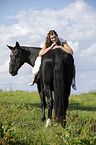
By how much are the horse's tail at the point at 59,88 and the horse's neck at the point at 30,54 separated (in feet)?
6.67

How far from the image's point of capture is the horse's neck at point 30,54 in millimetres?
7602

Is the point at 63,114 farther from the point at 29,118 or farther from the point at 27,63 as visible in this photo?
the point at 27,63

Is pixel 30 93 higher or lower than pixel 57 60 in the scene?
lower

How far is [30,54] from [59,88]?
2.61m

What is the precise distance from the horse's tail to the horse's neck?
2.03 m

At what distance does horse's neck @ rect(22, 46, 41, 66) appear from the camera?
7.60 meters

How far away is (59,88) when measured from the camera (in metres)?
5.57

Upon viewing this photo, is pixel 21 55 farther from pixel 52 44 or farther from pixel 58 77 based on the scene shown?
pixel 58 77

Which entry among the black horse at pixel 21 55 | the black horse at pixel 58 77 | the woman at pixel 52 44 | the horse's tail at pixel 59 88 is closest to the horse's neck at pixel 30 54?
the black horse at pixel 21 55

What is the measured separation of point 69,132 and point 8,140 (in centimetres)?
130

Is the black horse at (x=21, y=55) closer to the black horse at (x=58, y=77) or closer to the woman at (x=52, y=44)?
the woman at (x=52, y=44)

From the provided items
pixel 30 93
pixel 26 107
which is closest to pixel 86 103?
pixel 30 93

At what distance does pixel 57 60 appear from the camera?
563cm

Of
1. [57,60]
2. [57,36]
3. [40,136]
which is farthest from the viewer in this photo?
[57,36]
